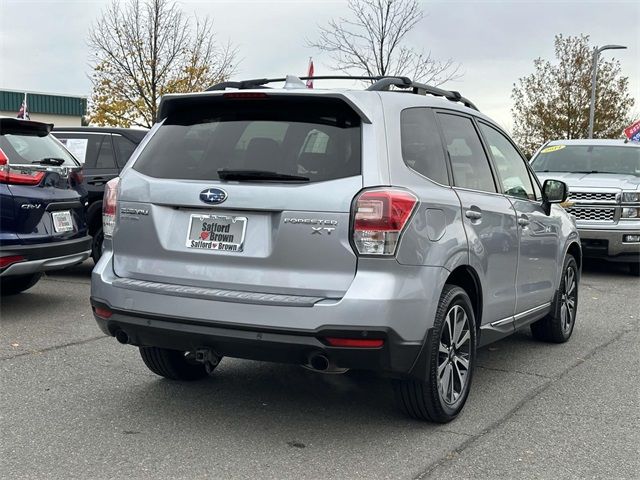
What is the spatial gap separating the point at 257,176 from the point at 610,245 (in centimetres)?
776

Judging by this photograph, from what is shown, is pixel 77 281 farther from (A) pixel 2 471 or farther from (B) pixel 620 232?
(B) pixel 620 232

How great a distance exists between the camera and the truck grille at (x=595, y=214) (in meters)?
10.5

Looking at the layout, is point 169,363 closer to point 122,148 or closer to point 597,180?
point 122,148

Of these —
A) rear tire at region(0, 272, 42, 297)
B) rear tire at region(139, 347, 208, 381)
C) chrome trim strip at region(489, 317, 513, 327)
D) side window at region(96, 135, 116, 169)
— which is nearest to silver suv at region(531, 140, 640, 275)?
chrome trim strip at region(489, 317, 513, 327)

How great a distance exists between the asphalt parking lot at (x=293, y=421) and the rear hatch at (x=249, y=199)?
825mm

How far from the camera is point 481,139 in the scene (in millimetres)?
5121

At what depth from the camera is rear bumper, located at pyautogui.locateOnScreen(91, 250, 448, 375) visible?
361 cm

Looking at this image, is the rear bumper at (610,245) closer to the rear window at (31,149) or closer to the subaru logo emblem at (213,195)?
the rear window at (31,149)

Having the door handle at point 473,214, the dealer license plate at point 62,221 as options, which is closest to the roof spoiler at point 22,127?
the dealer license plate at point 62,221

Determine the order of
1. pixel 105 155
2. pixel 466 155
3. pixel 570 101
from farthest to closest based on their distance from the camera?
pixel 570 101, pixel 105 155, pixel 466 155

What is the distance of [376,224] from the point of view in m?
3.65

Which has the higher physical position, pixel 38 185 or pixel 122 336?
pixel 38 185

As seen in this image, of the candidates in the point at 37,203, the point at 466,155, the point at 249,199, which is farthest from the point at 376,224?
the point at 37,203

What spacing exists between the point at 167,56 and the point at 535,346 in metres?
23.9
